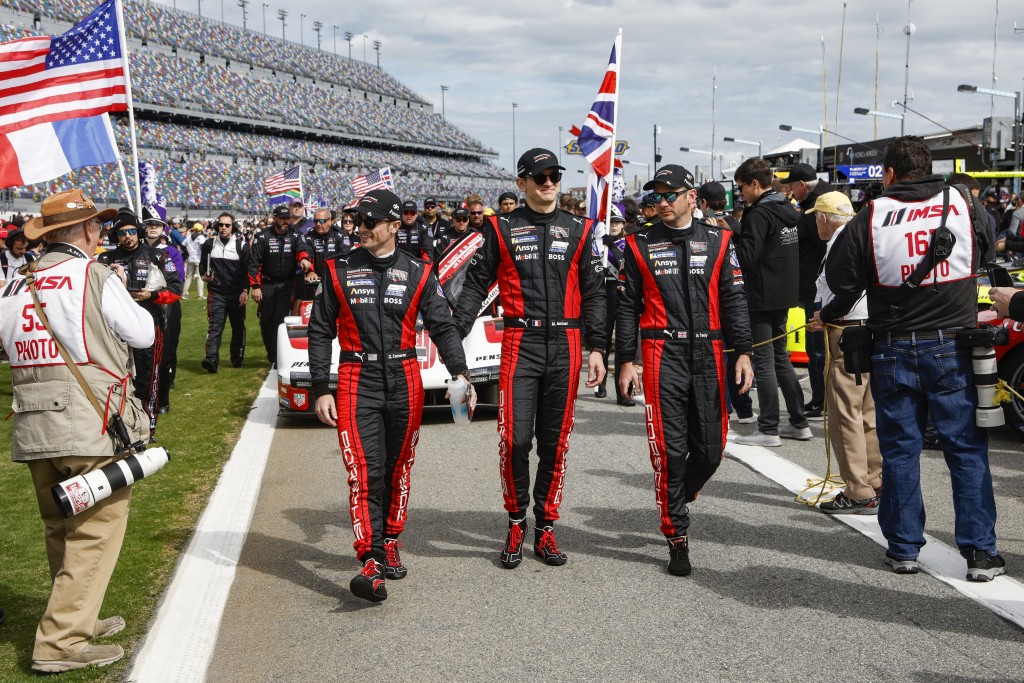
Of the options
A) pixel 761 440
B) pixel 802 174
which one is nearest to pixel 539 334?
pixel 761 440

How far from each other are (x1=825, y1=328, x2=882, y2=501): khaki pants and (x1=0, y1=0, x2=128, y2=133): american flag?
21.7ft

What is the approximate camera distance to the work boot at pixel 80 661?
3.80 meters

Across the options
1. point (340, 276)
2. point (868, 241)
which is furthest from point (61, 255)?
point (868, 241)

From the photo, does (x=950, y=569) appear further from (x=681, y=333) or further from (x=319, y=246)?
(x=319, y=246)

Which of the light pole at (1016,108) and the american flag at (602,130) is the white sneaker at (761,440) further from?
the light pole at (1016,108)

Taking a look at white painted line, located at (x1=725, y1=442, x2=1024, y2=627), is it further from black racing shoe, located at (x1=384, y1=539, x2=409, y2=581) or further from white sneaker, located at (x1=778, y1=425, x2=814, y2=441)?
black racing shoe, located at (x1=384, y1=539, x2=409, y2=581)

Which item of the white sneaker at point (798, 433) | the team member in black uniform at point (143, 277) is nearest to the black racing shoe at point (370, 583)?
the white sneaker at point (798, 433)

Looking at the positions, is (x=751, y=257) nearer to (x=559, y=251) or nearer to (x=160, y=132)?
(x=559, y=251)

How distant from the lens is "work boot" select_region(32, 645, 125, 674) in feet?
12.5

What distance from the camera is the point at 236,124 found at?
65.4 meters

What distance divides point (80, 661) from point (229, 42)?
72.5 m

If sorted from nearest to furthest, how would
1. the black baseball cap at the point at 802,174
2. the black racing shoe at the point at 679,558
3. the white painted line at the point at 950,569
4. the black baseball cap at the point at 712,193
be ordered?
1. the white painted line at the point at 950,569
2. the black racing shoe at the point at 679,558
3. the black baseball cap at the point at 802,174
4. the black baseball cap at the point at 712,193

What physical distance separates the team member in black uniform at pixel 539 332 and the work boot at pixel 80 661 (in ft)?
6.13

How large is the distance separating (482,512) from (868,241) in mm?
2696
